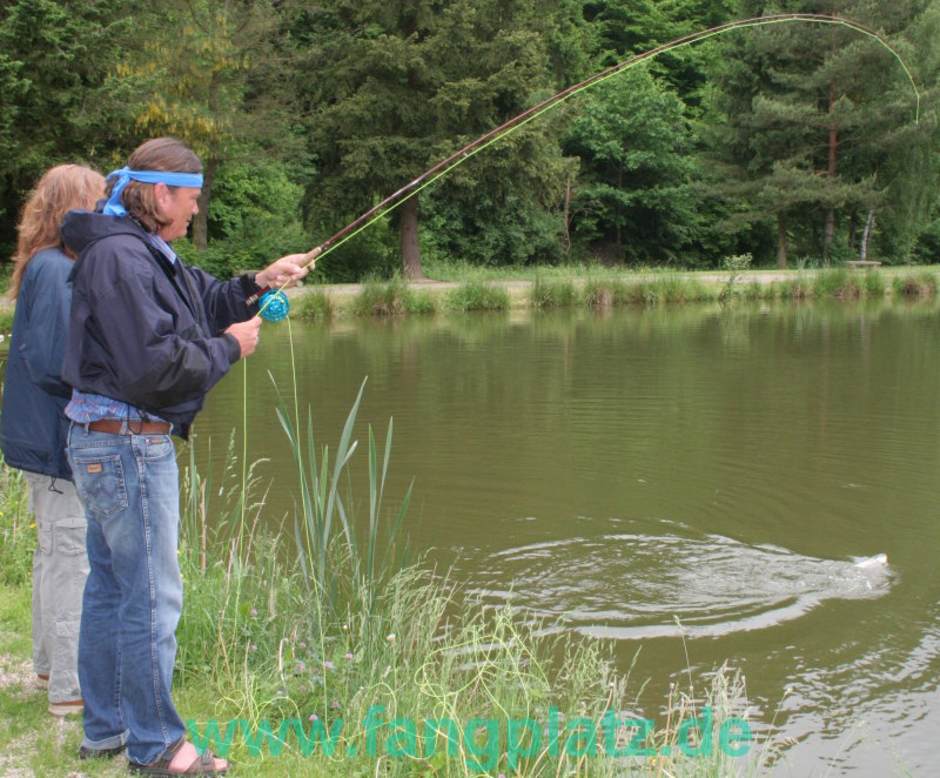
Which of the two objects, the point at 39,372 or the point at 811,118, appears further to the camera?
the point at 811,118

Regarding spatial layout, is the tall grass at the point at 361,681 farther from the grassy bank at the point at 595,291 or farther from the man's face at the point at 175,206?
the grassy bank at the point at 595,291

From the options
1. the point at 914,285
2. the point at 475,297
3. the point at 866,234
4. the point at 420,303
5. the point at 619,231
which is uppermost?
the point at 619,231

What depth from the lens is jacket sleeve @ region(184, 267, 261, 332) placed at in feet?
10.8

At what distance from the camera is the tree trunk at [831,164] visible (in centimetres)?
3067

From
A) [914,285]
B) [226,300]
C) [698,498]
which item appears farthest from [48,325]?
[914,285]

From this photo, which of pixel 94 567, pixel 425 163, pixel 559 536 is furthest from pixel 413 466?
pixel 425 163

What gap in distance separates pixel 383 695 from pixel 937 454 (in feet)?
21.5

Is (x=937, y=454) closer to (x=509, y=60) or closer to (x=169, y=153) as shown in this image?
(x=169, y=153)

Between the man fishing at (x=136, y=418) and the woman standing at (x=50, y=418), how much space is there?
434mm

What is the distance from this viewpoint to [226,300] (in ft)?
10.8

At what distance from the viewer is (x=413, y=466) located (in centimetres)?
842

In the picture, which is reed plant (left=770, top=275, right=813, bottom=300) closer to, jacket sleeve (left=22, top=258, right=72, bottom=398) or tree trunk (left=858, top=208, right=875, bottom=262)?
tree trunk (left=858, top=208, right=875, bottom=262)

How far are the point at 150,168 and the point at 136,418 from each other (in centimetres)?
61

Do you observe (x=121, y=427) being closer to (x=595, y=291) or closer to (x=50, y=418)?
(x=50, y=418)
